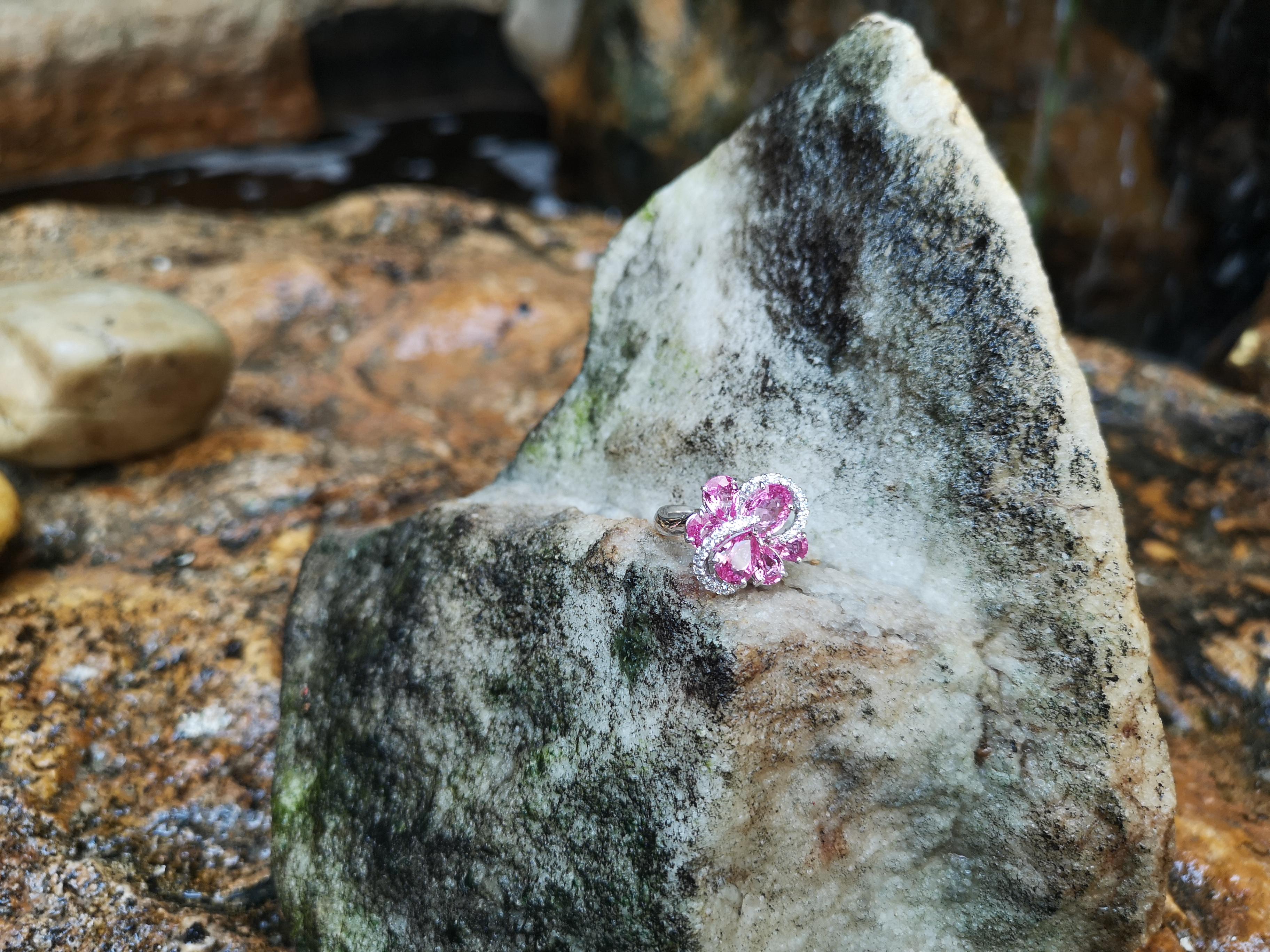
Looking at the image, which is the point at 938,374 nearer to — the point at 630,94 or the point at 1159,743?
the point at 1159,743

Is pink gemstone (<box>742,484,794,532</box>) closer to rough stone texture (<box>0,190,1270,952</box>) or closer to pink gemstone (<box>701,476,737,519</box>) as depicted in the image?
pink gemstone (<box>701,476,737,519</box>)

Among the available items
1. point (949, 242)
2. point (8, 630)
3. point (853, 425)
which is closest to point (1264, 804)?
point (853, 425)

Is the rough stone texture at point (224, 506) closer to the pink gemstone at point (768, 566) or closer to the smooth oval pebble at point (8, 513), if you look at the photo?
the smooth oval pebble at point (8, 513)

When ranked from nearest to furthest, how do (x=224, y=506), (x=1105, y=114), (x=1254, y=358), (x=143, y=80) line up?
1. (x=224, y=506)
2. (x=1254, y=358)
3. (x=1105, y=114)
4. (x=143, y=80)

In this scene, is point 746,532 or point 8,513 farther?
point 8,513

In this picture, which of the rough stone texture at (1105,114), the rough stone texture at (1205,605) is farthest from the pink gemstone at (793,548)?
the rough stone texture at (1105,114)

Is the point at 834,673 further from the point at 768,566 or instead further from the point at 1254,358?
the point at 1254,358

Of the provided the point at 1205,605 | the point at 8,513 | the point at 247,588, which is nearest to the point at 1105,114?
the point at 1205,605
